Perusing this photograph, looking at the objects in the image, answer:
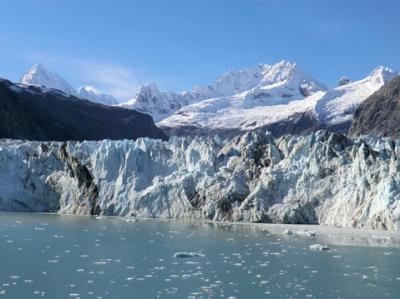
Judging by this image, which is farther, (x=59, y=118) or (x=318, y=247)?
(x=59, y=118)

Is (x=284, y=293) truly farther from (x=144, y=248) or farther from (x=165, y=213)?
(x=165, y=213)

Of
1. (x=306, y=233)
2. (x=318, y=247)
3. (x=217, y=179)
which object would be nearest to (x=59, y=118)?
(x=217, y=179)

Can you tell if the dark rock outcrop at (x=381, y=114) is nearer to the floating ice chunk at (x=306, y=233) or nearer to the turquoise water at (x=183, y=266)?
the floating ice chunk at (x=306, y=233)

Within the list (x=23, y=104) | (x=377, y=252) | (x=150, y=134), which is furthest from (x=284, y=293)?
(x=150, y=134)

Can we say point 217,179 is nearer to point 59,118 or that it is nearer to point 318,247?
point 318,247

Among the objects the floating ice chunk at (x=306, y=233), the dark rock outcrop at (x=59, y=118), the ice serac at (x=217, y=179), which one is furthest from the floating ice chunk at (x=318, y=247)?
Answer: the dark rock outcrop at (x=59, y=118)

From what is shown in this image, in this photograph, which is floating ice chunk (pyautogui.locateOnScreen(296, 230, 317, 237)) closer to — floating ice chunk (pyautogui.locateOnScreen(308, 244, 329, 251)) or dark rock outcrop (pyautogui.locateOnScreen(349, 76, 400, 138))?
floating ice chunk (pyautogui.locateOnScreen(308, 244, 329, 251))
